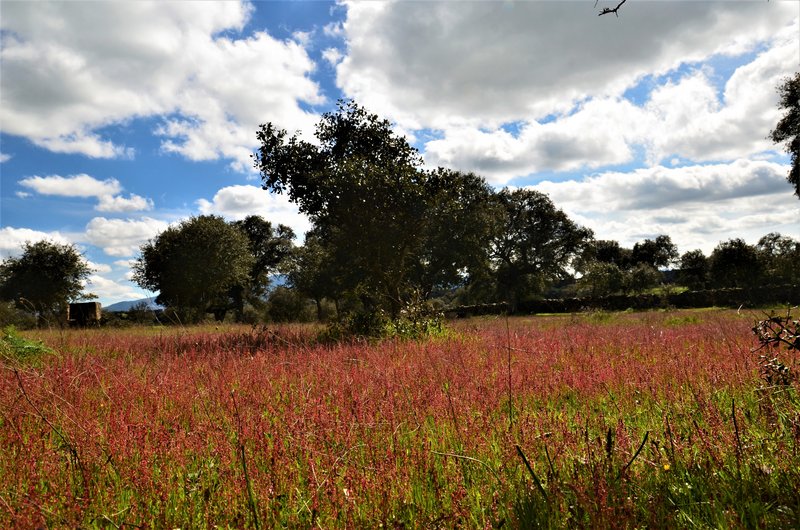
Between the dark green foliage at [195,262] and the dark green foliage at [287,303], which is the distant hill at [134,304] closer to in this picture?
the dark green foliage at [195,262]

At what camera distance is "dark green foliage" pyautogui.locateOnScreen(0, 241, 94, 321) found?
3706 cm

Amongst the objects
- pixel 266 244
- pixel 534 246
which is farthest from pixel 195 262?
pixel 534 246

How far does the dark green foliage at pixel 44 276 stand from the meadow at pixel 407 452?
39.6m

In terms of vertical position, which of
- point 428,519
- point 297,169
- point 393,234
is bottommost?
point 428,519

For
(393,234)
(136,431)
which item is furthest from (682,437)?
(393,234)

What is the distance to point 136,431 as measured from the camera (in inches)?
147

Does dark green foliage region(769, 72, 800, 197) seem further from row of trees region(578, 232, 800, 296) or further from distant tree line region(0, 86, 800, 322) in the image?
row of trees region(578, 232, 800, 296)

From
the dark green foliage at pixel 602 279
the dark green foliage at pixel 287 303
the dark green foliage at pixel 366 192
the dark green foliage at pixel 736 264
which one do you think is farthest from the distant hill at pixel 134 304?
the dark green foliage at pixel 736 264

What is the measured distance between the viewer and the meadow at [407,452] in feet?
8.80

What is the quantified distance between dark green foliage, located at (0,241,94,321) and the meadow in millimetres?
39560

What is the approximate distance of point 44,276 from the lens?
37344mm

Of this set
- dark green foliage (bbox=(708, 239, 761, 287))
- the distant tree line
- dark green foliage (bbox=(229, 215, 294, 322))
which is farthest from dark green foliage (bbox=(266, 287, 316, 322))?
dark green foliage (bbox=(708, 239, 761, 287))

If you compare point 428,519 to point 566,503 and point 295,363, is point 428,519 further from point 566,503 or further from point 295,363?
point 295,363

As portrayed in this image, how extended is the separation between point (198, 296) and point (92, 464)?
122ft
